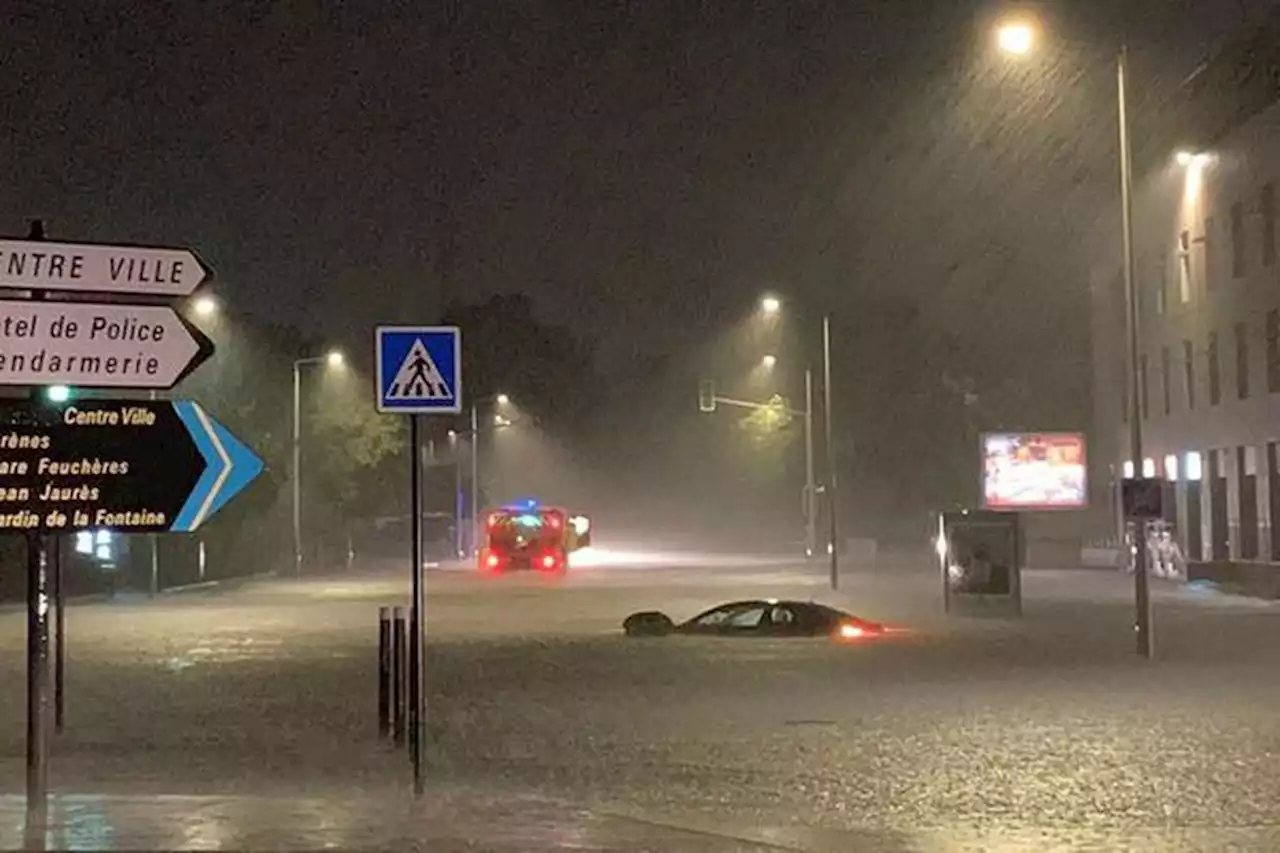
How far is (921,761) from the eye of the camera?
17.1 m

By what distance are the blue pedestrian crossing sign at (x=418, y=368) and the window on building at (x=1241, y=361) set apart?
45.4m

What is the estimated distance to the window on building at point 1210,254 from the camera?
190 ft

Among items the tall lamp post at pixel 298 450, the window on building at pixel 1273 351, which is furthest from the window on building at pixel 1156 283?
the tall lamp post at pixel 298 450

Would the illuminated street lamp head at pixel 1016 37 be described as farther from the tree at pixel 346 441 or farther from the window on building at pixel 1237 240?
the tree at pixel 346 441

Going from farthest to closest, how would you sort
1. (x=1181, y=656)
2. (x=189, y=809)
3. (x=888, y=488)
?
1. (x=888, y=488)
2. (x=1181, y=656)
3. (x=189, y=809)

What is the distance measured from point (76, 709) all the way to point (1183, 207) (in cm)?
4613

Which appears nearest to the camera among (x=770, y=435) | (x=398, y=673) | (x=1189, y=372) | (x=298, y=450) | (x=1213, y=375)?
(x=398, y=673)

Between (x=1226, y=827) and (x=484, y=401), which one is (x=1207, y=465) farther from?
(x=484, y=401)

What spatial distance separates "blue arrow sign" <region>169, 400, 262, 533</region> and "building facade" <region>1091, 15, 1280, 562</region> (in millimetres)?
43859

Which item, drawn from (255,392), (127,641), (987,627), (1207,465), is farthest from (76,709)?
(255,392)

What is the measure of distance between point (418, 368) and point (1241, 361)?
46563mm

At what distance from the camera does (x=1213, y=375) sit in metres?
59.1

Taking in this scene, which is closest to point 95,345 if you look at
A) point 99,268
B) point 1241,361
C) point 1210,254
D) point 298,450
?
point 99,268

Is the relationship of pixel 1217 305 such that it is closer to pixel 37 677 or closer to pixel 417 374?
pixel 417 374
